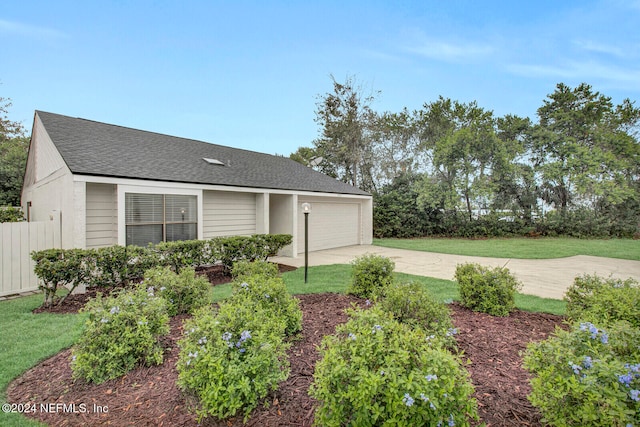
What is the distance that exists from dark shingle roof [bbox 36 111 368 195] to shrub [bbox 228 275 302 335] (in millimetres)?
4688

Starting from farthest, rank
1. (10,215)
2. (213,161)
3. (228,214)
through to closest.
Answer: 1. (10,215)
2. (213,161)
3. (228,214)

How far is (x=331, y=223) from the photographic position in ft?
41.4

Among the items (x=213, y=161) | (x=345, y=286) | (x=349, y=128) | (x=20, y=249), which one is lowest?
(x=345, y=286)

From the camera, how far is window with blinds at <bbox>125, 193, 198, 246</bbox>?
6676mm

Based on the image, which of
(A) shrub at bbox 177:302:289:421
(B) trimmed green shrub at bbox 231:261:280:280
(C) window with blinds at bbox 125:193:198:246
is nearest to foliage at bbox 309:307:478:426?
(A) shrub at bbox 177:302:289:421

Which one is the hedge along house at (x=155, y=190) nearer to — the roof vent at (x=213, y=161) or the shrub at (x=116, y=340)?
the roof vent at (x=213, y=161)

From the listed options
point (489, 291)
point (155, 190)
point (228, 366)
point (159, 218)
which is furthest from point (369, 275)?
point (155, 190)

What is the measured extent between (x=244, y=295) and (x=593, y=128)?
21.5m

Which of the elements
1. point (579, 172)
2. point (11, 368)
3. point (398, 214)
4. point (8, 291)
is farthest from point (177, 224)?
point (579, 172)

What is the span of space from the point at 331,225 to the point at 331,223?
8 centimetres

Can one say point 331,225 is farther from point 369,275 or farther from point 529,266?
point 369,275

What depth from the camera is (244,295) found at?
3361 mm

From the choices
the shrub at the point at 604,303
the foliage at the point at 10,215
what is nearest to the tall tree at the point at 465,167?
the shrub at the point at 604,303

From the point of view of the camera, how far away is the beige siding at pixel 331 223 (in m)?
11.6
